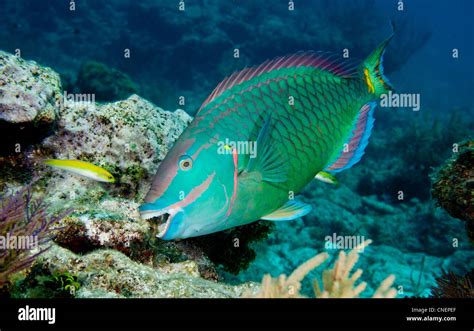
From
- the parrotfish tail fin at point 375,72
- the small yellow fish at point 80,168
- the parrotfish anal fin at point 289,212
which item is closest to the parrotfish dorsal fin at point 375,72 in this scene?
the parrotfish tail fin at point 375,72

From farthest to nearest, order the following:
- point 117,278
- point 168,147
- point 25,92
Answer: point 168,147 → point 25,92 → point 117,278

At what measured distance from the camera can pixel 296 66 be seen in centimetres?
259

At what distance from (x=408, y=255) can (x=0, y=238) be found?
8.09 metres

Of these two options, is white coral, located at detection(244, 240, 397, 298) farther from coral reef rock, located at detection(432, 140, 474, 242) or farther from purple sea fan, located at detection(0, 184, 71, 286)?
coral reef rock, located at detection(432, 140, 474, 242)

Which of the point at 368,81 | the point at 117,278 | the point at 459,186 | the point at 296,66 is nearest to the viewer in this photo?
the point at 296,66

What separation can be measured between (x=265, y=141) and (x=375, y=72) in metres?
1.53

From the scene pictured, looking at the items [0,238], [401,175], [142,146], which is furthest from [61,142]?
[401,175]

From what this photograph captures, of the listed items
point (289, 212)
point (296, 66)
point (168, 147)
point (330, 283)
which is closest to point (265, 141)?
point (289, 212)

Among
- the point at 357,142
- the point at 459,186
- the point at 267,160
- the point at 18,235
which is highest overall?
the point at 357,142

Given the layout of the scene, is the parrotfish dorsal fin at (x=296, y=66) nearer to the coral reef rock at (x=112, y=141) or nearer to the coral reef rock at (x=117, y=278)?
the coral reef rock at (x=117, y=278)

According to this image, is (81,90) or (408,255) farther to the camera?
(81,90)

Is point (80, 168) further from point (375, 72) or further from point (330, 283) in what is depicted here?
point (375, 72)
